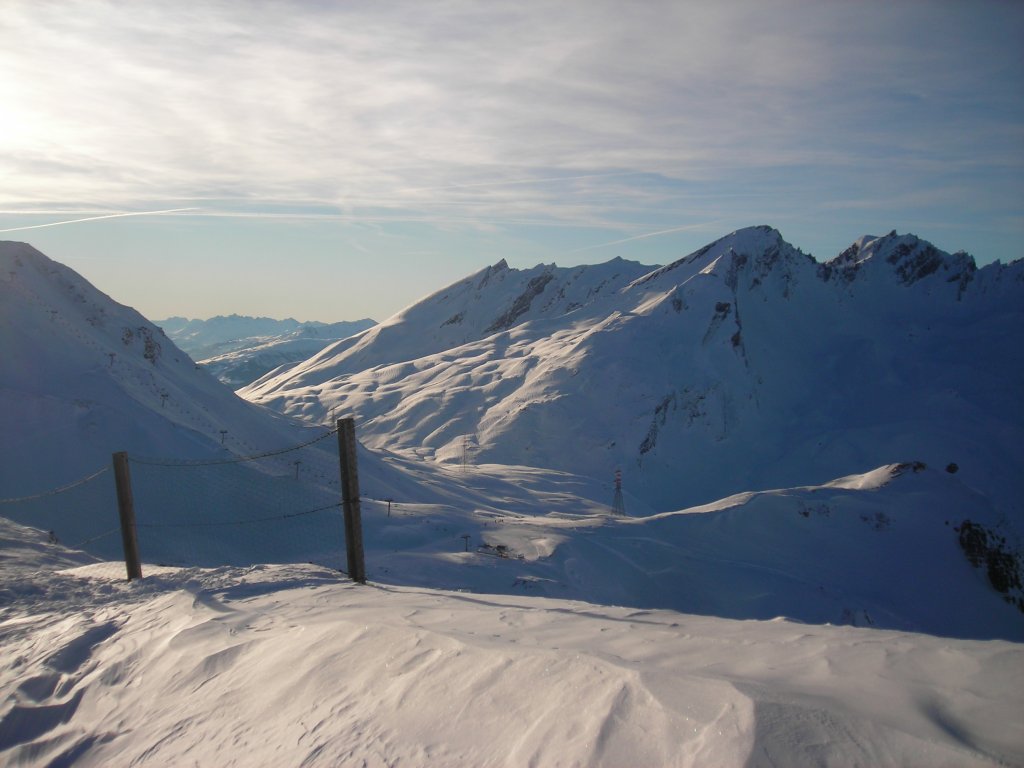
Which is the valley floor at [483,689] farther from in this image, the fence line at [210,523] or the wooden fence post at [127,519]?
the fence line at [210,523]

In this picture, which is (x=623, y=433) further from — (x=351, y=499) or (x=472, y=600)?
(x=472, y=600)

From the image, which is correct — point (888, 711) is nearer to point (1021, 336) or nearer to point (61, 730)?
point (61, 730)

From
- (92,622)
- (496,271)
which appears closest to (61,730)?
(92,622)

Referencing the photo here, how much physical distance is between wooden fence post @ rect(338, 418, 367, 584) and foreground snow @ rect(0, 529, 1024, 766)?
1997 millimetres

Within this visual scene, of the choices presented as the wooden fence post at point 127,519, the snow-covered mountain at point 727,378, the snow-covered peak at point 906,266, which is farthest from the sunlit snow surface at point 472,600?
the snow-covered peak at point 906,266

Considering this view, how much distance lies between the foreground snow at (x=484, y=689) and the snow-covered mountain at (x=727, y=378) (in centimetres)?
4309

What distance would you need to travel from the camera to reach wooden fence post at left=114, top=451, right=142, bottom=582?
1088 cm

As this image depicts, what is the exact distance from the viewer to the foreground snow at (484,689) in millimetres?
4133

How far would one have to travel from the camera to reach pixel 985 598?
79.9 ft

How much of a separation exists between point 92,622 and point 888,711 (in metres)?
8.74

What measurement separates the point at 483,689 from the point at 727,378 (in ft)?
204

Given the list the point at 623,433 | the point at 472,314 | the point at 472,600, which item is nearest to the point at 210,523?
the point at 472,600

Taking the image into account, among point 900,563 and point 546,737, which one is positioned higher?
point 546,737

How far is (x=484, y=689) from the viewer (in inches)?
202
